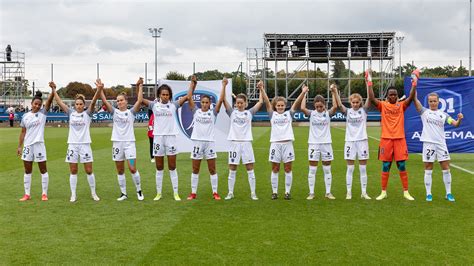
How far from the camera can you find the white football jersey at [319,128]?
9273 millimetres

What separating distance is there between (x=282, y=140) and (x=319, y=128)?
2.60ft

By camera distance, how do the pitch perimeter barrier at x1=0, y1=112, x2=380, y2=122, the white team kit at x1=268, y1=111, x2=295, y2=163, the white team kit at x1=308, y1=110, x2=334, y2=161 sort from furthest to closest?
the pitch perimeter barrier at x1=0, y1=112, x2=380, y2=122, the white team kit at x1=308, y1=110, x2=334, y2=161, the white team kit at x1=268, y1=111, x2=295, y2=163

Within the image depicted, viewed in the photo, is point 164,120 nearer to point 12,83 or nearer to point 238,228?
point 238,228

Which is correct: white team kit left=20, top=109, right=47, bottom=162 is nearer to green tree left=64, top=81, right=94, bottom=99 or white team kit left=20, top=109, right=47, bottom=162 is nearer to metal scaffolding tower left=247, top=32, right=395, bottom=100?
metal scaffolding tower left=247, top=32, right=395, bottom=100

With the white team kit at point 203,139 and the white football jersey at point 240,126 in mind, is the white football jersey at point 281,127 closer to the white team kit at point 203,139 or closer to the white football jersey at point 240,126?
the white football jersey at point 240,126

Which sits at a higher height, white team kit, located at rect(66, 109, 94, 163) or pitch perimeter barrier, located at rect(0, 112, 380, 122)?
pitch perimeter barrier, located at rect(0, 112, 380, 122)

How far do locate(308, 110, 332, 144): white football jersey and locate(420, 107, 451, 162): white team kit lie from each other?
6.17ft

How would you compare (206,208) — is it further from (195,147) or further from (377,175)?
(377,175)

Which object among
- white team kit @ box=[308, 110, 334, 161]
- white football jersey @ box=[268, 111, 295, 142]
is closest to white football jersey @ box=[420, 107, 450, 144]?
white team kit @ box=[308, 110, 334, 161]

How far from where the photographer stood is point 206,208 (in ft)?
27.9

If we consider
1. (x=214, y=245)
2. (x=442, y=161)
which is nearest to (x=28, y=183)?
(x=214, y=245)

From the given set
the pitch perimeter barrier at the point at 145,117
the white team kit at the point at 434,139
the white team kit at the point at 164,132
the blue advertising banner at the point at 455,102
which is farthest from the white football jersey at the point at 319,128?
the pitch perimeter barrier at the point at 145,117

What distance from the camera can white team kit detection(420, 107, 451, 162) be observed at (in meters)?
9.11

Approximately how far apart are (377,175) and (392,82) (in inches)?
1534
